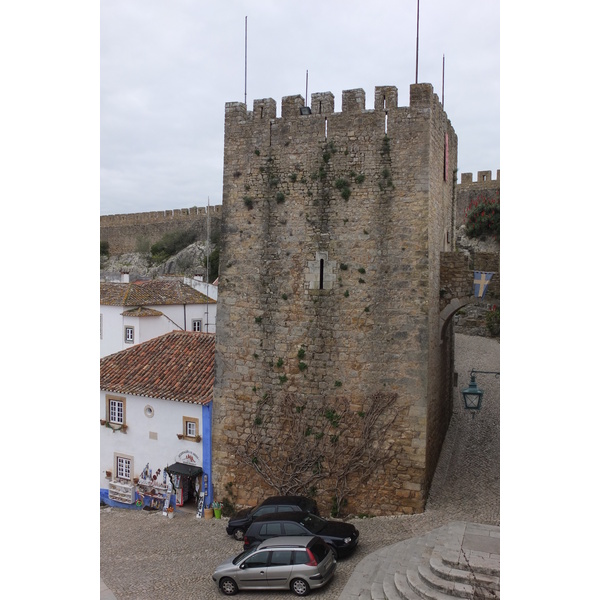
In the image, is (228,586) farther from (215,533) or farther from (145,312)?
(145,312)

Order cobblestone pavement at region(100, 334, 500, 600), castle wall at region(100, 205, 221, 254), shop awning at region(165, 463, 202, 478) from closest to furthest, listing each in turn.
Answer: cobblestone pavement at region(100, 334, 500, 600) → shop awning at region(165, 463, 202, 478) → castle wall at region(100, 205, 221, 254)

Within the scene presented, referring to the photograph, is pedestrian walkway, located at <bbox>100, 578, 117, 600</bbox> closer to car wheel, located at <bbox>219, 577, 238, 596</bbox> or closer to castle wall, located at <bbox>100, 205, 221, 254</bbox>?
Answer: car wheel, located at <bbox>219, 577, 238, 596</bbox>

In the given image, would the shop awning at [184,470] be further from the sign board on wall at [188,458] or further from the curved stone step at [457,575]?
the curved stone step at [457,575]

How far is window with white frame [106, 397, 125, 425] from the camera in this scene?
15.2 meters

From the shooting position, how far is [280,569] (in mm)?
9477

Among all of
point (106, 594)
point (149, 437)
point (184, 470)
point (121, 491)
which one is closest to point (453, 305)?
point (184, 470)

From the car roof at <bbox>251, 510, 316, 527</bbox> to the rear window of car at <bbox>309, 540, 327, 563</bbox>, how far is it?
3.06 feet

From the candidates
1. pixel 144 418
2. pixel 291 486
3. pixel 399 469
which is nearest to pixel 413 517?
pixel 399 469

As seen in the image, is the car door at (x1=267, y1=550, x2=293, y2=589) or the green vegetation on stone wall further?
the green vegetation on stone wall

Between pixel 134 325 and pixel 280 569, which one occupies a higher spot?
pixel 134 325

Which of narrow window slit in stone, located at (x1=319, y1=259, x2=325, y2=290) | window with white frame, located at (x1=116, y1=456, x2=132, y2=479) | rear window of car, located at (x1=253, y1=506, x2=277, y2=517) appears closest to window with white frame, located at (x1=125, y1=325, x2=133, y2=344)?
window with white frame, located at (x1=116, y1=456, x2=132, y2=479)

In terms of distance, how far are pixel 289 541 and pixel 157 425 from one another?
605 cm

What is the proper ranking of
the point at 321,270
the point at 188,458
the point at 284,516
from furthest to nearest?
the point at 188,458 < the point at 321,270 < the point at 284,516

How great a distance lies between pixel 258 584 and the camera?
31.7ft
